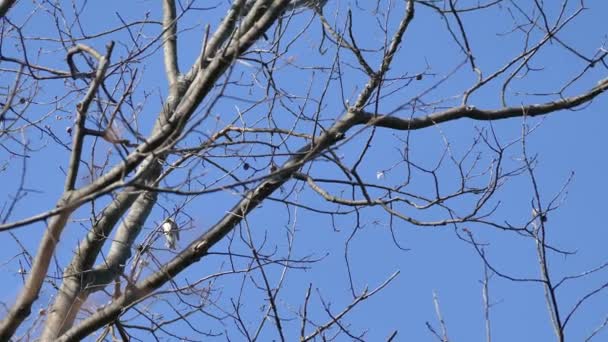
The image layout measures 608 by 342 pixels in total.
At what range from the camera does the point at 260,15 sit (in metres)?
3.43

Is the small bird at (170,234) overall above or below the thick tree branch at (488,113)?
below

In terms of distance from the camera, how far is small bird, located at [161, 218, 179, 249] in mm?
4438

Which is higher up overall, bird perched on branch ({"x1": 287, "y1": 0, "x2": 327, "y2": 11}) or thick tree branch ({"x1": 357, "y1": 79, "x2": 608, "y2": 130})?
bird perched on branch ({"x1": 287, "y1": 0, "x2": 327, "y2": 11})

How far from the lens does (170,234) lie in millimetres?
4473

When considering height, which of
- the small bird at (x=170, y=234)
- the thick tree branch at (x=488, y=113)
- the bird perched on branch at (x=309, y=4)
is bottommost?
the small bird at (x=170, y=234)

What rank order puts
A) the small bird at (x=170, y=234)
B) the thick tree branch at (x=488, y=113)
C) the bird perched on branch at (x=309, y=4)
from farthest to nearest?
the bird perched on branch at (x=309, y=4)
the small bird at (x=170, y=234)
the thick tree branch at (x=488, y=113)

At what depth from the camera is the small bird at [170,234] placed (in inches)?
175

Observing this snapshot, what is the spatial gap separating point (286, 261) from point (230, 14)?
1163mm

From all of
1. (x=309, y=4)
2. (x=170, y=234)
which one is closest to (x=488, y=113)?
(x=309, y=4)

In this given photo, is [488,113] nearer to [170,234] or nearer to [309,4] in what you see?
[309,4]

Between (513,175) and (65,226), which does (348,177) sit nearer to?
(513,175)

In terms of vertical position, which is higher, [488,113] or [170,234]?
[488,113]

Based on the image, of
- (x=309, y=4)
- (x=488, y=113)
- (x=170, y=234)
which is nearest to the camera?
(x=488, y=113)

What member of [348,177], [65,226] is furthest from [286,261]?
[65,226]
